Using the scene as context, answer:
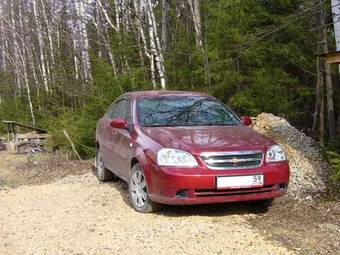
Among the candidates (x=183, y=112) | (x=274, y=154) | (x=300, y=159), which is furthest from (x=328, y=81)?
(x=274, y=154)

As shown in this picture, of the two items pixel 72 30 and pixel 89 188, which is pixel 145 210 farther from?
pixel 72 30

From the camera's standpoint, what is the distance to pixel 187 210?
682 cm

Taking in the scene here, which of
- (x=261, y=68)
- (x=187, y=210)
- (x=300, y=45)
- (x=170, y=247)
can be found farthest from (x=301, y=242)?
(x=300, y=45)

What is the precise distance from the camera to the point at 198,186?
607cm

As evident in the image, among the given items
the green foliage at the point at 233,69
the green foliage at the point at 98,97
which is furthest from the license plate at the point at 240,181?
the green foliage at the point at 98,97

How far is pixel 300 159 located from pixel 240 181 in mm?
2994

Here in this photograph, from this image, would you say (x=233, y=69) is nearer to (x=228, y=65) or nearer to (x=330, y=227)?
(x=228, y=65)

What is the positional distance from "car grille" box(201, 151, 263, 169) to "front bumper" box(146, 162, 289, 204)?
67 millimetres

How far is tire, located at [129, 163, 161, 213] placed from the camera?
6602 millimetres

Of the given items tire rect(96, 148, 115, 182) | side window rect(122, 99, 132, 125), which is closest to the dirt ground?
tire rect(96, 148, 115, 182)

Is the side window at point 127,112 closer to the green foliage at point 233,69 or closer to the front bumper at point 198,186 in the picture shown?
the front bumper at point 198,186

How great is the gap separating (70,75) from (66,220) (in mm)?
15424

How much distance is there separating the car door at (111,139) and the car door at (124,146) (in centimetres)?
16

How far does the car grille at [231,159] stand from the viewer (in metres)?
6.16
